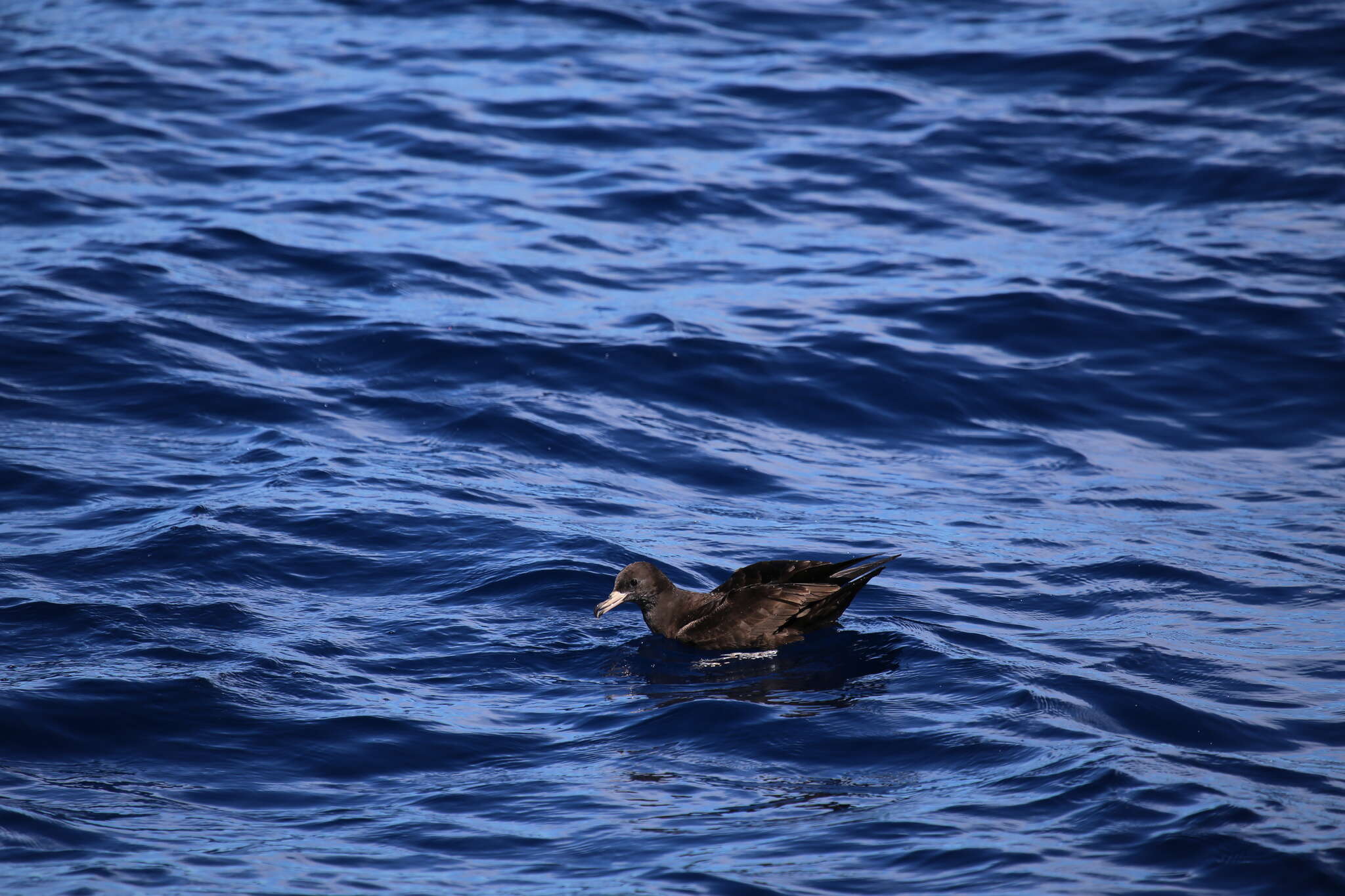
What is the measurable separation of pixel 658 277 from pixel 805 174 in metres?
3.46

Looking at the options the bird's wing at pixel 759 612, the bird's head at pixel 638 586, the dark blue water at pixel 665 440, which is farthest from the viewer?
the bird's head at pixel 638 586

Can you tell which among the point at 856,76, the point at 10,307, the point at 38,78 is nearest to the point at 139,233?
the point at 10,307

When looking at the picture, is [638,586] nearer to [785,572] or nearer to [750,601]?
[750,601]

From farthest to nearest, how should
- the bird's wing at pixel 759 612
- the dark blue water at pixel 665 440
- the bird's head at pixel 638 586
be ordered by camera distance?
1. the bird's head at pixel 638 586
2. the bird's wing at pixel 759 612
3. the dark blue water at pixel 665 440

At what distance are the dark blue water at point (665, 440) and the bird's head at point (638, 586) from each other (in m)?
0.28

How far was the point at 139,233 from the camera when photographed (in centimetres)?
1435

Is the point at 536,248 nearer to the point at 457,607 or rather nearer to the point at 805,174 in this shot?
the point at 805,174

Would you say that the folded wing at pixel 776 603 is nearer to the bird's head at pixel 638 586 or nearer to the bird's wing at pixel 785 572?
the bird's wing at pixel 785 572

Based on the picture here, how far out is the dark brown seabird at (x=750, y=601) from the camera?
8.10m

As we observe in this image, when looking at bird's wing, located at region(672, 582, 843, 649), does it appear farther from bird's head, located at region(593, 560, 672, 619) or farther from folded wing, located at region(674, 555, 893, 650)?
bird's head, located at region(593, 560, 672, 619)

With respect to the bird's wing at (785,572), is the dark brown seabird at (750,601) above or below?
below

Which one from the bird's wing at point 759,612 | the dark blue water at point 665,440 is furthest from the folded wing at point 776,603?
the dark blue water at point 665,440

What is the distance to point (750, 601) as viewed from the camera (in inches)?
320

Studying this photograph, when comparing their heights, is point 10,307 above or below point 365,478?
above
